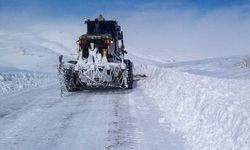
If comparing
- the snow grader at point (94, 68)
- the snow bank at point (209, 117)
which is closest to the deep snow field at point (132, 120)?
the snow bank at point (209, 117)

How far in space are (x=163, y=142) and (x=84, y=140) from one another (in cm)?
136

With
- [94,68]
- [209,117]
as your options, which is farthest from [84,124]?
[94,68]

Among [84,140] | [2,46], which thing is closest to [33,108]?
→ [84,140]

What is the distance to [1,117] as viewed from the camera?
9656 millimetres

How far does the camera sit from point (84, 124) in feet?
28.4

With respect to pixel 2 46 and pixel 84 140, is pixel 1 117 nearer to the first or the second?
pixel 84 140

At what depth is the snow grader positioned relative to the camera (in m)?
14.8

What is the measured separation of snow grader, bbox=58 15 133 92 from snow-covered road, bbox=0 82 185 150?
167 centimetres

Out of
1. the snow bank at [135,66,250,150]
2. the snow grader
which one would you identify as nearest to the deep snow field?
the snow bank at [135,66,250,150]

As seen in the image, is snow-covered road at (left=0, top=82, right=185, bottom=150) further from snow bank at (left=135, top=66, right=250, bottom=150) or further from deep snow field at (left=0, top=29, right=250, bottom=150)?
snow bank at (left=135, top=66, right=250, bottom=150)

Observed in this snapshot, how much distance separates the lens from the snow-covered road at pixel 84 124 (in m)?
6.98

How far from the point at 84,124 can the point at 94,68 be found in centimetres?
619

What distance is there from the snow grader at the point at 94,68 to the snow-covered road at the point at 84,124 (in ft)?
5.47

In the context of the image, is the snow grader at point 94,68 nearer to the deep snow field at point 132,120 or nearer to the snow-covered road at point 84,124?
the deep snow field at point 132,120
